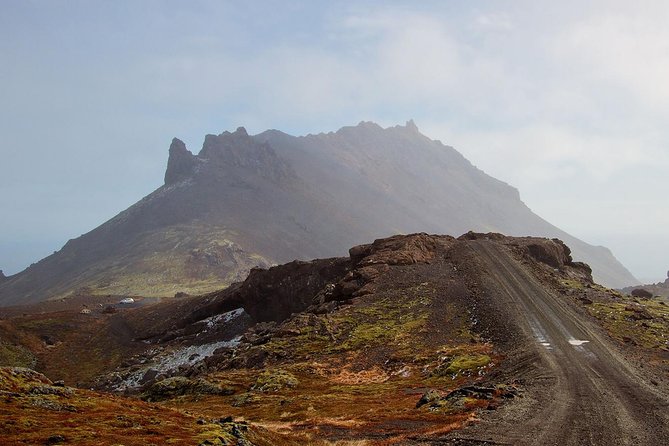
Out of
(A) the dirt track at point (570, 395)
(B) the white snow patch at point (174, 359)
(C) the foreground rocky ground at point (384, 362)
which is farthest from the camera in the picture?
(B) the white snow patch at point (174, 359)

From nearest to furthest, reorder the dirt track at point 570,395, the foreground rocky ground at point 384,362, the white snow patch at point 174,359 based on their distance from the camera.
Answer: the dirt track at point 570,395 < the foreground rocky ground at point 384,362 < the white snow patch at point 174,359

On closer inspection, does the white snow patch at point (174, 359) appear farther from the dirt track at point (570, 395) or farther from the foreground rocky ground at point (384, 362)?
the dirt track at point (570, 395)

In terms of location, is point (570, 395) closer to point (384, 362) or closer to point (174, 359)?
point (384, 362)

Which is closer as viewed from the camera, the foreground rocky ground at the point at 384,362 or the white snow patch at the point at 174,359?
the foreground rocky ground at the point at 384,362

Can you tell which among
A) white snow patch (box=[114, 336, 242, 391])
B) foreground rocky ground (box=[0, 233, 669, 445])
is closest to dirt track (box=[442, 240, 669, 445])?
foreground rocky ground (box=[0, 233, 669, 445])

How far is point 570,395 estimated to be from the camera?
1094 inches

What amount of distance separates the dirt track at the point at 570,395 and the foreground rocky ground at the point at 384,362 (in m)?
0.15

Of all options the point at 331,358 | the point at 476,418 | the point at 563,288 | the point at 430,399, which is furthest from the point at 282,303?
the point at 476,418

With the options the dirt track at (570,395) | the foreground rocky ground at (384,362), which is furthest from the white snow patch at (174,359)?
the dirt track at (570,395)

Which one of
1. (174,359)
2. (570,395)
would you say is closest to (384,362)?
(570,395)

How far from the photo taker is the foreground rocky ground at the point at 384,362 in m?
22.2

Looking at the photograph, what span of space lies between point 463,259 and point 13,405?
60542mm

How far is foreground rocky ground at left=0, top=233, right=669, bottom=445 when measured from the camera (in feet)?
72.9

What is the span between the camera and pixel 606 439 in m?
20.8
